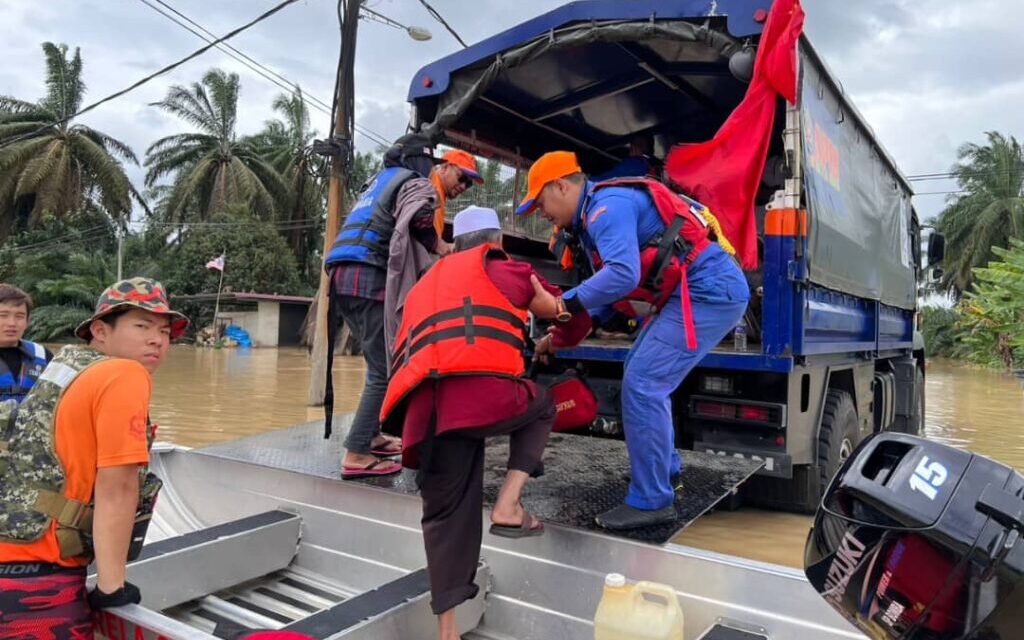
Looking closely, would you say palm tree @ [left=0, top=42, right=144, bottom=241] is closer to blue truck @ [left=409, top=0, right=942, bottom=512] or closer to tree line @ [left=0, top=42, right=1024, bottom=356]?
tree line @ [left=0, top=42, right=1024, bottom=356]

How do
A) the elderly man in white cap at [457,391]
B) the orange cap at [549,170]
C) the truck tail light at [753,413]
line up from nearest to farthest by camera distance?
1. the elderly man in white cap at [457,391]
2. the orange cap at [549,170]
3. the truck tail light at [753,413]

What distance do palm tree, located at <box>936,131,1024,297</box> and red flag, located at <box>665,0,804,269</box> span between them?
2900cm

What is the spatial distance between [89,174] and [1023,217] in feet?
124

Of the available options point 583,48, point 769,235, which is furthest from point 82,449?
point 583,48

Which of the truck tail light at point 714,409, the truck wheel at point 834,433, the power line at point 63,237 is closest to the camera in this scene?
the truck tail light at point 714,409

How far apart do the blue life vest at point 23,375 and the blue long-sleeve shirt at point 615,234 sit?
2.92 metres

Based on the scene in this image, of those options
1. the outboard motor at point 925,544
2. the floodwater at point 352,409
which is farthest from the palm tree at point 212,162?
the outboard motor at point 925,544

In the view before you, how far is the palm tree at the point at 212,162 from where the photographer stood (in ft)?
102

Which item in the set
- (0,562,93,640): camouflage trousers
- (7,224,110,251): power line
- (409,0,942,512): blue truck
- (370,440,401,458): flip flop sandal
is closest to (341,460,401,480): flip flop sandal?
(370,440,401,458): flip flop sandal

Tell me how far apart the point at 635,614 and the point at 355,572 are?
134cm

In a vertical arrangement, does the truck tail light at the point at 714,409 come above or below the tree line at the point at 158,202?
below

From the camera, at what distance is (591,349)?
4426 mm

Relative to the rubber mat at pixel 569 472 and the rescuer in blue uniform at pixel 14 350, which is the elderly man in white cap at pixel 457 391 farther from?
the rescuer in blue uniform at pixel 14 350

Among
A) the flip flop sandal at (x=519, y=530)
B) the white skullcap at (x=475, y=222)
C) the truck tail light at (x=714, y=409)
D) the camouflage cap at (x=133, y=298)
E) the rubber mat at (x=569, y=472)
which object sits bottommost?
the flip flop sandal at (x=519, y=530)
